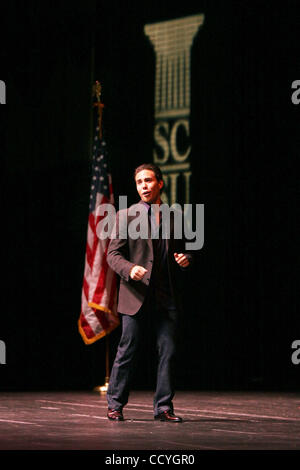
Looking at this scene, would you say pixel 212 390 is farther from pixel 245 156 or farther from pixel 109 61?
pixel 109 61

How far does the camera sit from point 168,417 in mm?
4312

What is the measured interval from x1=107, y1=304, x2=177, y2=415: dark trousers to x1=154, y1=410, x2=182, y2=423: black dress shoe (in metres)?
0.02

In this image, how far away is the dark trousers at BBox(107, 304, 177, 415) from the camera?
14.2 ft

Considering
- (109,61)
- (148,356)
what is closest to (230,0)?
(109,61)

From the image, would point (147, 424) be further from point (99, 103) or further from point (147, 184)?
point (99, 103)

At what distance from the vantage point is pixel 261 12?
305 inches

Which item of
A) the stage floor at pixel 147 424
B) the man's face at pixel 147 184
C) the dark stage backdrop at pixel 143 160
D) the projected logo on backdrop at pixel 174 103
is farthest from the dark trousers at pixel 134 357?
the projected logo on backdrop at pixel 174 103

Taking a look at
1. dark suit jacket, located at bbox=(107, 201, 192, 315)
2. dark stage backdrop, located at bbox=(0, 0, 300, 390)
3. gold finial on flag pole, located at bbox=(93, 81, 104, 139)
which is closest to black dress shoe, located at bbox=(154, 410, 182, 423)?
dark suit jacket, located at bbox=(107, 201, 192, 315)

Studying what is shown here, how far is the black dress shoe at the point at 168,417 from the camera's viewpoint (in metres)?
4.28

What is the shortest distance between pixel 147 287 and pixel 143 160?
410cm

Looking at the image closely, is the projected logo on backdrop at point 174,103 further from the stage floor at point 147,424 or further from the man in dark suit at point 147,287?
the man in dark suit at point 147,287

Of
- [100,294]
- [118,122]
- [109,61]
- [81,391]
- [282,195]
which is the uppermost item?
[109,61]

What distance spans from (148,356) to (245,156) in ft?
7.30

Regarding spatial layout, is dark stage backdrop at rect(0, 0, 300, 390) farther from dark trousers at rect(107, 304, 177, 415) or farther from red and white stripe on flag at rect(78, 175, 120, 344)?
dark trousers at rect(107, 304, 177, 415)
